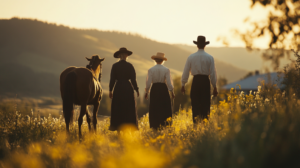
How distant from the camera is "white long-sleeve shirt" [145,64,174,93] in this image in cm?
755

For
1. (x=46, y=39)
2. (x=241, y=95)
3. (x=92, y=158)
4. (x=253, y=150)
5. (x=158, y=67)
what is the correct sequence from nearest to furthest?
(x=253, y=150) < (x=92, y=158) < (x=241, y=95) < (x=158, y=67) < (x=46, y=39)

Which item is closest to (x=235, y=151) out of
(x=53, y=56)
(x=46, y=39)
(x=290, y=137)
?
(x=290, y=137)

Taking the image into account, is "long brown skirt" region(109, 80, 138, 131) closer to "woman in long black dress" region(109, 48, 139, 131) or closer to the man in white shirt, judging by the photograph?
"woman in long black dress" region(109, 48, 139, 131)

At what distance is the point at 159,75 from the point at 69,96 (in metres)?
2.51

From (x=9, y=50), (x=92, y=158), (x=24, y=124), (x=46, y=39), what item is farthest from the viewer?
(x=46, y=39)

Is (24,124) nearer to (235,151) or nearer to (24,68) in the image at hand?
(235,151)

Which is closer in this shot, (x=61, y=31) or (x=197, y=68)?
(x=197, y=68)

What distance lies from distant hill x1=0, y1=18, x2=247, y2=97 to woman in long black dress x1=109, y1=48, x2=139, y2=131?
319 feet

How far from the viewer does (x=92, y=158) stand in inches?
133

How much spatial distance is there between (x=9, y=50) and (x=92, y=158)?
139802mm

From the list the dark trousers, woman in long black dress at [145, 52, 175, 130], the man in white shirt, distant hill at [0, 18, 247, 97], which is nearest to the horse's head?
woman in long black dress at [145, 52, 175, 130]

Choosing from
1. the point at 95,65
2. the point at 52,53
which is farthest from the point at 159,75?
the point at 52,53

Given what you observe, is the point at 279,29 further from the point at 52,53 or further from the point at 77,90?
the point at 52,53

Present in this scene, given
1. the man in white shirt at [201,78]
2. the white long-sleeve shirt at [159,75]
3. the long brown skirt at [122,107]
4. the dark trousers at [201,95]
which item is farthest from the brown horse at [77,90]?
the dark trousers at [201,95]
